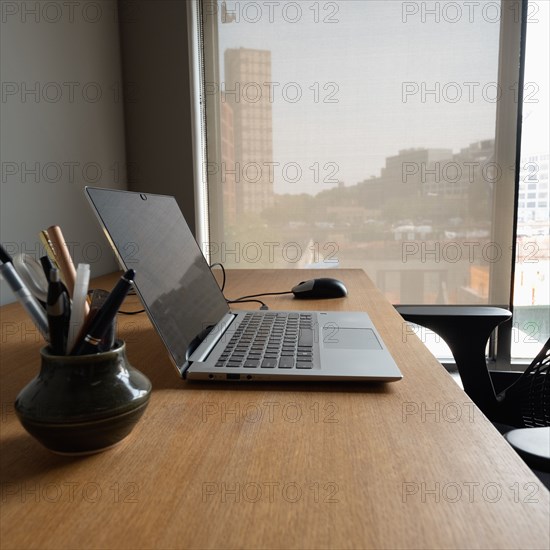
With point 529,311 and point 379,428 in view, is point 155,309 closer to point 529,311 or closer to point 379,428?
point 379,428

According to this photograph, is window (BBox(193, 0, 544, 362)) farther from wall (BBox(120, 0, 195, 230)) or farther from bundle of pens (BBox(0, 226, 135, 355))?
bundle of pens (BBox(0, 226, 135, 355))

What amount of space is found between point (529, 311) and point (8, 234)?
6.17 ft

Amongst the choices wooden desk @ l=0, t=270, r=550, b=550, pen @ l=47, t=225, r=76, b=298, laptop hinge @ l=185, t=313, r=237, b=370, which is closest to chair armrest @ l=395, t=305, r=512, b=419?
laptop hinge @ l=185, t=313, r=237, b=370

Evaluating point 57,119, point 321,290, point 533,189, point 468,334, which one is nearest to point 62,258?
point 321,290

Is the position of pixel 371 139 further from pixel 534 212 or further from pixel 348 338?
pixel 348 338

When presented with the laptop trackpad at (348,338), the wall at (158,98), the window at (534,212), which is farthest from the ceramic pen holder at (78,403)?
the window at (534,212)

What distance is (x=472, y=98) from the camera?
6.19 feet

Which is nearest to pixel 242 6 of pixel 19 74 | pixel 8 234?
pixel 19 74

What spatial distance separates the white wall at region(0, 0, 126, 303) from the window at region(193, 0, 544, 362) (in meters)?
0.42

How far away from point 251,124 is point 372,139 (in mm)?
487

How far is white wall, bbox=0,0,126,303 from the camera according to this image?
3.69 ft

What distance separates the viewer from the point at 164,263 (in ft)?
2.35

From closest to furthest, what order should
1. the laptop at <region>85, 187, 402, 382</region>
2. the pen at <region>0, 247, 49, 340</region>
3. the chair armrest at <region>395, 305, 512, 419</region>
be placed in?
the pen at <region>0, 247, 49, 340</region>, the laptop at <region>85, 187, 402, 382</region>, the chair armrest at <region>395, 305, 512, 419</region>

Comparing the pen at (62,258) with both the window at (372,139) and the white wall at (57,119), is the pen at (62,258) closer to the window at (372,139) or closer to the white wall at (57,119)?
the white wall at (57,119)
